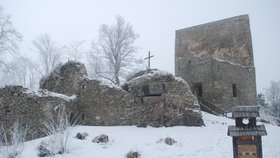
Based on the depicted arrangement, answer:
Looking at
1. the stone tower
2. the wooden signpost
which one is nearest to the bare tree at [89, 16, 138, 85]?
the stone tower

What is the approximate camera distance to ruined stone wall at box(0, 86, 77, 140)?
1282 centimetres

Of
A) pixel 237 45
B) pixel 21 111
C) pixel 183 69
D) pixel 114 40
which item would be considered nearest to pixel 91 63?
pixel 114 40

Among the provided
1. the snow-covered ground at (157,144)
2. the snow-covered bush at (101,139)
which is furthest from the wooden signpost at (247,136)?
the snow-covered bush at (101,139)

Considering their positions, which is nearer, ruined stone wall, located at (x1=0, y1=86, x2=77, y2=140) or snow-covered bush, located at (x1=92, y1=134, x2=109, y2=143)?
snow-covered bush, located at (x1=92, y1=134, x2=109, y2=143)

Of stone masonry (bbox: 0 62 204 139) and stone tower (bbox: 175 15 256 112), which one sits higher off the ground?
stone tower (bbox: 175 15 256 112)

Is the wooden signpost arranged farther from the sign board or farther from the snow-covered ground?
the snow-covered ground

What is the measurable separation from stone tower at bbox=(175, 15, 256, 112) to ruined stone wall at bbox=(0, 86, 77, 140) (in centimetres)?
1198

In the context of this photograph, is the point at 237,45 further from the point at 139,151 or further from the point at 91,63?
the point at 91,63

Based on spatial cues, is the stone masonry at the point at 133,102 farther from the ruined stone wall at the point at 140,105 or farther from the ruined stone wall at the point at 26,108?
the ruined stone wall at the point at 26,108

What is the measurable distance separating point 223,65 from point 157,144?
11.7m

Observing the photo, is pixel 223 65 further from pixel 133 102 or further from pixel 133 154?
pixel 133 154

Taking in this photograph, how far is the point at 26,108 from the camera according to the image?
13.0 metres

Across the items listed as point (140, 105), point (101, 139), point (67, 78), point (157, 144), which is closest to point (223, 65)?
point (140, 105)

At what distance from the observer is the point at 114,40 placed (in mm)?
30734
